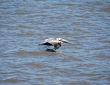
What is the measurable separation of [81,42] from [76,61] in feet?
5.13

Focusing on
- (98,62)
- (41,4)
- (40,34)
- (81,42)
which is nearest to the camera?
(98,62)

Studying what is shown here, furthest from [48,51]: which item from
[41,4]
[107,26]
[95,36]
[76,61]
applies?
[41,4]

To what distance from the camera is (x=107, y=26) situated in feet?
39.1

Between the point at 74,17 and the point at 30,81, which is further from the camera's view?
the point at 74,17

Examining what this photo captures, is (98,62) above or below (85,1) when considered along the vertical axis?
below

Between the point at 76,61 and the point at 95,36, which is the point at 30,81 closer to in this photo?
the point at 76,61

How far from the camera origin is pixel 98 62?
877 cm

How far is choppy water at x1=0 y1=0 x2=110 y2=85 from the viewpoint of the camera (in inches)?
310

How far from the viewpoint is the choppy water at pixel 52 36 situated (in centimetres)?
787

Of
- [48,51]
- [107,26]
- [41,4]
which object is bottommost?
[48,51]

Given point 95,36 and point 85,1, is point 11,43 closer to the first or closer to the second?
point 95,36

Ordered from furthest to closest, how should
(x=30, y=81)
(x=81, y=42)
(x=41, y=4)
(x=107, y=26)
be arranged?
(x=41, y=4), (x=107, y=26), (x=81, y=42), (x=30, y=81)

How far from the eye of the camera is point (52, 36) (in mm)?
10883

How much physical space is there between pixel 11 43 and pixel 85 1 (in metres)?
6.05
